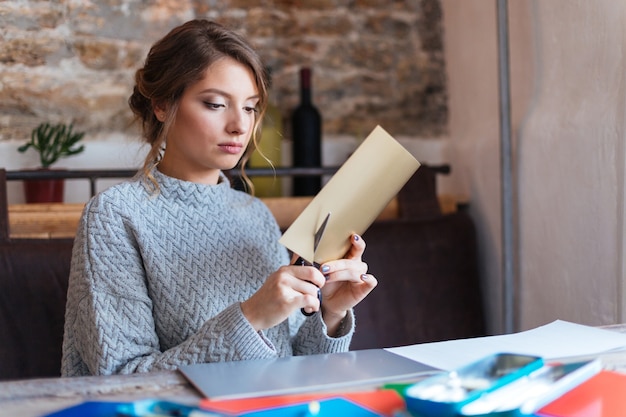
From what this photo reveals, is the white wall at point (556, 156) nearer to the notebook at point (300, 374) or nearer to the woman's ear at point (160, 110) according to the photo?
the notebook at point (300, 374)

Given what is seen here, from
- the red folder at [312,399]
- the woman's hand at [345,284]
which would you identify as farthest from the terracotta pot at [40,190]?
the red folder at [312,399]

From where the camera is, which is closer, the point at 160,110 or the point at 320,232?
the point at 320,232

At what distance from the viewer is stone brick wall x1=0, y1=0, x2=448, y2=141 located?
2.09 meters

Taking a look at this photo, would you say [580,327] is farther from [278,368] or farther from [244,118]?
[244,118]

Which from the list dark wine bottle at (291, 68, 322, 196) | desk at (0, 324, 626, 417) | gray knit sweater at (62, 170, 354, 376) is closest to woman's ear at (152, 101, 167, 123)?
gray knit sweater at (62, 170, 354, 376)

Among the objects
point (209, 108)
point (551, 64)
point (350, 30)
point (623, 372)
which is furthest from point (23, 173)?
point (623, 372)

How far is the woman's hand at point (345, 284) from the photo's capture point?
123 centimetres

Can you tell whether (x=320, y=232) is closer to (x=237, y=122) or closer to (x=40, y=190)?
(x=237, y=122)

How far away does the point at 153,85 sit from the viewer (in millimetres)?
1429

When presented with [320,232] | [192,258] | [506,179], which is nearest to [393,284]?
[506,179]

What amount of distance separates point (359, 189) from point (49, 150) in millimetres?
1114

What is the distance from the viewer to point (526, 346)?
1.06m

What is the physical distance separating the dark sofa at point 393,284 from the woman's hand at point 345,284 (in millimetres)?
652

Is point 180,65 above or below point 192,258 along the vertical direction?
above
